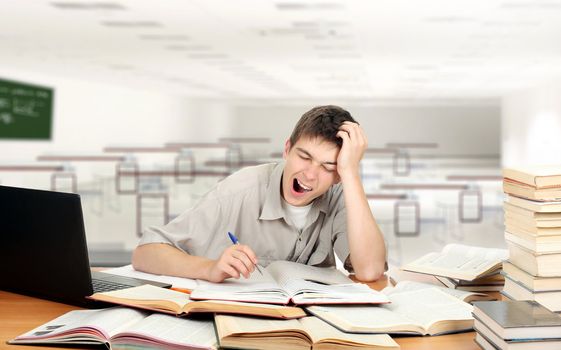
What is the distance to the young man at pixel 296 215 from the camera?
2.01 m

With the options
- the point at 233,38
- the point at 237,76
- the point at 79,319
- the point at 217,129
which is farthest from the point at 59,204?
the point at 217,129

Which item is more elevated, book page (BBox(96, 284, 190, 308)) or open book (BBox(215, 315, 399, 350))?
book page (BBox(96, 284, 190, 308))

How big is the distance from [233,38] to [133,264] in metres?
6.43

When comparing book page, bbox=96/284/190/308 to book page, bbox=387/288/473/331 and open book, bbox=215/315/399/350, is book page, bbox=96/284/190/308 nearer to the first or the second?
open book, bbox=215/315/399/350

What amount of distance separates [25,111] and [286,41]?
229 inches

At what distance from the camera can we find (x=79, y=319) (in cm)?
145

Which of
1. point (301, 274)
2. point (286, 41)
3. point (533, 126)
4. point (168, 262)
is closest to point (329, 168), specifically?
point (301, 274)

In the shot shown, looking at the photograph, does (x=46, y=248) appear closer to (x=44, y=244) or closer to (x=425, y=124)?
(x=44, y=244)

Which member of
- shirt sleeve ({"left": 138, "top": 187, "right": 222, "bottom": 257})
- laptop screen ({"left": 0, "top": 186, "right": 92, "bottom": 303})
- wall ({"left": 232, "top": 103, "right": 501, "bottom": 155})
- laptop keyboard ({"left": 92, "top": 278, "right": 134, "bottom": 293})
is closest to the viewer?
laptop screen ({"left": 0, "top": 186, "right": 92, "bottom": 303})

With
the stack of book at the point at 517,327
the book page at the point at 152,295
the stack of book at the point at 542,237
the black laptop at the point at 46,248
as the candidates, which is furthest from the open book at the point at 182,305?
the stack of book at the point at 542,237

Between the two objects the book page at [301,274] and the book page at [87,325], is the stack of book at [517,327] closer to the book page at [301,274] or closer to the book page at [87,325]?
the book page at [301,274]

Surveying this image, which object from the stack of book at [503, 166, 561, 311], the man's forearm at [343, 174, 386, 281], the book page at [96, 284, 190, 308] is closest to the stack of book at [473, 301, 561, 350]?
the stack of book at [503, 166, 561, 311]

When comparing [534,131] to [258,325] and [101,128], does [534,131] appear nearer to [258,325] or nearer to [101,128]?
[101,128]

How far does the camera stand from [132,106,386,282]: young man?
2010mm
